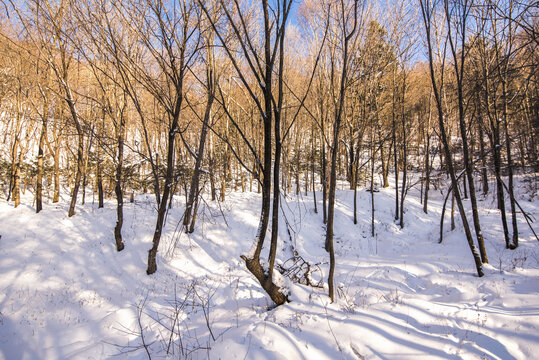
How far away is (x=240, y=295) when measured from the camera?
515 cm

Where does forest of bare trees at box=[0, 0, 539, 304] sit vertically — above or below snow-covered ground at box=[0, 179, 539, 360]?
above

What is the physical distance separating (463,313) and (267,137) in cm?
381

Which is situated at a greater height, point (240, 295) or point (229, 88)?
point (229, 88)

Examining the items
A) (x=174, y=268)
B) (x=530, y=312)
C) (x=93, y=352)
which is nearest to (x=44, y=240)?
(x=174, y=268)

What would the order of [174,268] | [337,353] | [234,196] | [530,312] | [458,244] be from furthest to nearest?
[234,196] → [458,244] → [174,268] → [530,312] → [337,353]

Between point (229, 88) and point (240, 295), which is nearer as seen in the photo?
point (240, 295)

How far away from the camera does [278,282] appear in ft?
11.6

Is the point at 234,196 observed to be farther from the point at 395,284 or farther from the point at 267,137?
the point at 267,137

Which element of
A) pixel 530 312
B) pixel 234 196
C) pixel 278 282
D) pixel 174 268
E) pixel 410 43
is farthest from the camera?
pixel 234 196

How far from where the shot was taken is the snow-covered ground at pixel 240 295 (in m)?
2.67

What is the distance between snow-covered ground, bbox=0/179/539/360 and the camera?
2672 millimetres

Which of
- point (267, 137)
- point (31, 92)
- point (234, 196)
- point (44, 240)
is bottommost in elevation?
point (44, 240)

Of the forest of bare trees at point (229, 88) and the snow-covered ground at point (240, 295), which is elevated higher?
the forest of bare trees at point (229, 88)

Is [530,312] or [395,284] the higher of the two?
[530,312]
